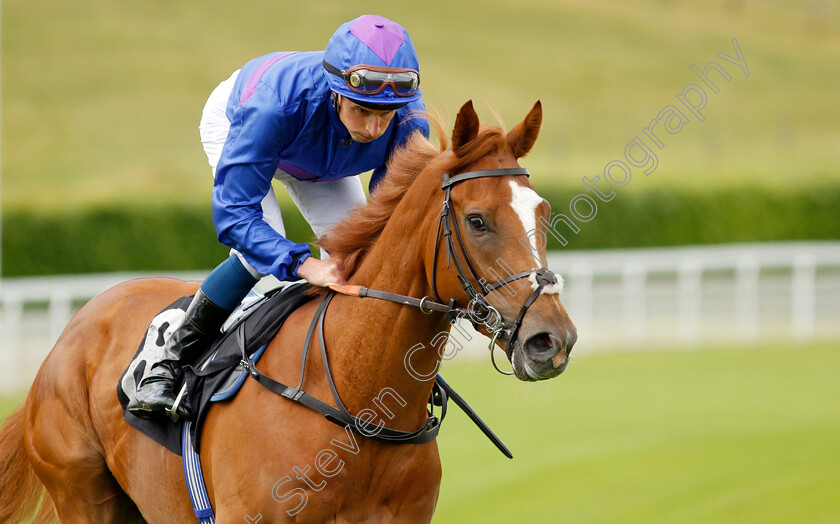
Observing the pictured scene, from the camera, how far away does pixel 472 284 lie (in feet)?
8.38

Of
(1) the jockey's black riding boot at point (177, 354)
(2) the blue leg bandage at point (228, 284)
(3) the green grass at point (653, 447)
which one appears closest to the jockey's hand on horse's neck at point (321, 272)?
(2) the blue leg bandage at point (228, 284)

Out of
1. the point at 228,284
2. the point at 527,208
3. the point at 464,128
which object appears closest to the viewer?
the point at 527,208

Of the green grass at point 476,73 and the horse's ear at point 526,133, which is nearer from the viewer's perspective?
the horse's ear at point 526,133

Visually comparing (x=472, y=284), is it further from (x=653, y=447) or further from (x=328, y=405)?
(x=653, y=447)

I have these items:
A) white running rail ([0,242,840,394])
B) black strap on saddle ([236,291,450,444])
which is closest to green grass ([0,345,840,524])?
black strap on saddle ([236,291,450,444])

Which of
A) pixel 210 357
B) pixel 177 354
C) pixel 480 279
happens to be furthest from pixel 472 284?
pixel 177 354

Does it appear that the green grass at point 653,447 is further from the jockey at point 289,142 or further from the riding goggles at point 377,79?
the riding goggles at point 377,79

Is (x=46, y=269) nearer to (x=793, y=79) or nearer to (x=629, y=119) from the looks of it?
(x=629, y=119)

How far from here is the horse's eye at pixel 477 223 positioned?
253 cm

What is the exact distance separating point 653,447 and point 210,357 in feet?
16.2

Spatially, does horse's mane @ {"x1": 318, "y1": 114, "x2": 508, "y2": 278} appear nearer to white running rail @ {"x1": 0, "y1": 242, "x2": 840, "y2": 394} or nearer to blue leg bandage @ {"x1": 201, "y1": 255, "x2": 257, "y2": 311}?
blue leg bandage @ {"x1": 201, "y1": 255, "x2": 257, "y2": 311}

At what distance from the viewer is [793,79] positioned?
3553 centimetres

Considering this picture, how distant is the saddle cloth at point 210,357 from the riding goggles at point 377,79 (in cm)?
69

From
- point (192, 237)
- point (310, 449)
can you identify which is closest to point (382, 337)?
point (310, 449)
